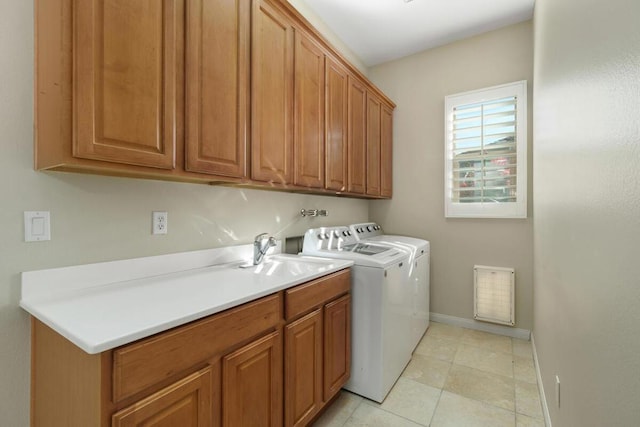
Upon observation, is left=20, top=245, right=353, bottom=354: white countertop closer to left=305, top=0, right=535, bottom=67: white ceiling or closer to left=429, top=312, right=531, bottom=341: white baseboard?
left=429, top=312, right=531, bottom=341: white baseboard

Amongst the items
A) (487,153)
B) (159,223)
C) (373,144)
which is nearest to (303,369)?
(159,223)

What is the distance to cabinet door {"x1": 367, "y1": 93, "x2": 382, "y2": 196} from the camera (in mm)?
2834

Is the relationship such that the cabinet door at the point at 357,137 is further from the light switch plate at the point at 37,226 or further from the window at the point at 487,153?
the light switch plate at the point at 37,226

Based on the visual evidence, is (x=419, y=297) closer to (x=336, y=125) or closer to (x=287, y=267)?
(x=287, y=267)

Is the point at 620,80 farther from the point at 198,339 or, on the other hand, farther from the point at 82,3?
the point at 82,3

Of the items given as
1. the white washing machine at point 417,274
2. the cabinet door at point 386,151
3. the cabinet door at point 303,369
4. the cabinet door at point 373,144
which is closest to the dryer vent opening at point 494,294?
the white washing machine at point 417,274

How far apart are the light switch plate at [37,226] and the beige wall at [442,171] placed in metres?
2.99

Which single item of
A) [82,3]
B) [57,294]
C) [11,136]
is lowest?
[57,294]

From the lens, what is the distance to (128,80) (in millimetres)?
1062

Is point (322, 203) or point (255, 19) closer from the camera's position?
point (255, 19)

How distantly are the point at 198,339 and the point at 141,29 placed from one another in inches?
46.1

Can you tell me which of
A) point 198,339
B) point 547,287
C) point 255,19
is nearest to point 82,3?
point 255,19

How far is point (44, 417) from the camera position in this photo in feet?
3.36

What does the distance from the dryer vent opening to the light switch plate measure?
3232mm
